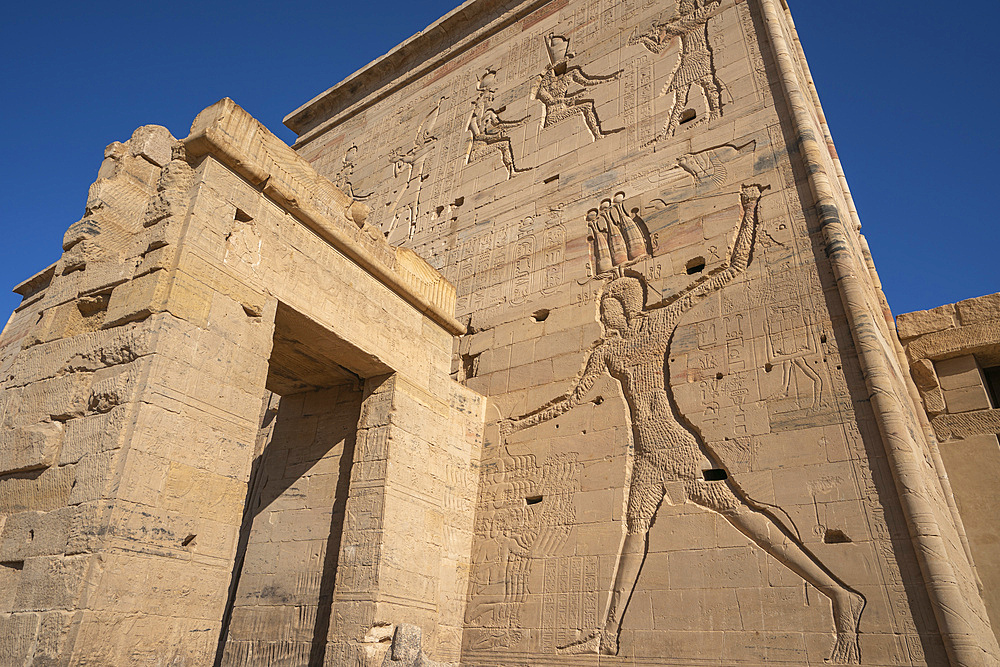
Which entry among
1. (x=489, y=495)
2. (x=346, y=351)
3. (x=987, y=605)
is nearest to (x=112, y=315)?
(x=346, y=351)

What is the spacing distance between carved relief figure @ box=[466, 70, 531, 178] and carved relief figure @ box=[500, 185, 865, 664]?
2980 mm

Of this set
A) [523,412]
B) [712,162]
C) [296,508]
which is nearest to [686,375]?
[523,412]

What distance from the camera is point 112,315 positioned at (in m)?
4.21

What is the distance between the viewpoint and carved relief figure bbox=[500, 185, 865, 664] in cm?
459

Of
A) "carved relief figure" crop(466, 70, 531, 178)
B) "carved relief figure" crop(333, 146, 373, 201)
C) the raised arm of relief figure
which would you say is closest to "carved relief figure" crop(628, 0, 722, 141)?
the raised arm of relief figure

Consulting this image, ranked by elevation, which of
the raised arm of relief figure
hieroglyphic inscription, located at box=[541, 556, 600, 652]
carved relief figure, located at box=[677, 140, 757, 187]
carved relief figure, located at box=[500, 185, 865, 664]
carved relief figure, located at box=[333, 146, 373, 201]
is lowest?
hieroglyphic inscription, located at box=[541, 556, 600, 652]

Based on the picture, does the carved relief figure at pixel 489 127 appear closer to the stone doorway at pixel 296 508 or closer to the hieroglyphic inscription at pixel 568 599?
the stone doorway at pixel 296 508

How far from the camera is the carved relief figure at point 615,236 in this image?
263 inches

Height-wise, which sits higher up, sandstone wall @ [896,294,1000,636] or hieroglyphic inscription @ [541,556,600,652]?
sandstone wall @ [896,294,1000,636]

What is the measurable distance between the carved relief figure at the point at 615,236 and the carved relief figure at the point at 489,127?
1.59 m

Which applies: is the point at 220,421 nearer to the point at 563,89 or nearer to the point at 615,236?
the point at 615,236

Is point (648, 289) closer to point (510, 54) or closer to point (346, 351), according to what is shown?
point (346, 351)

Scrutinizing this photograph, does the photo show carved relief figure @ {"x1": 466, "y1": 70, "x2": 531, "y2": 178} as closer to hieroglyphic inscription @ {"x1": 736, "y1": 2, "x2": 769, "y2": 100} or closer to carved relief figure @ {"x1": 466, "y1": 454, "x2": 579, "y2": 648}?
hieroglyphic inscription @ {"x1": 736, "y1": 2, "x2": 769, "y2": 100}

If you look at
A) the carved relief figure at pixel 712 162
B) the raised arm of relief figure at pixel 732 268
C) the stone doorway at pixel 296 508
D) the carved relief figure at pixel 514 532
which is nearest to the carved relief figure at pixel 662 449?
the raised arm of relief figure at pixel 732 268
